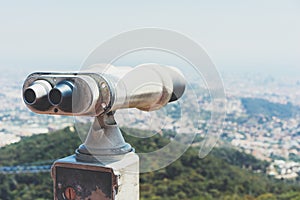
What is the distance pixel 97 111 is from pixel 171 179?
507 inches

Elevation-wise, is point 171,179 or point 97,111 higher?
point 97,111

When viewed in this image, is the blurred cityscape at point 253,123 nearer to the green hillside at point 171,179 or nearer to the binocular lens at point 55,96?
the green hillside at point 171,179

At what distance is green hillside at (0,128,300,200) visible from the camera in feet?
42.6

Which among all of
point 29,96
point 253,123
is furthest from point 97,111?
point 253,123

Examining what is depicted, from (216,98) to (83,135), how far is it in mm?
593

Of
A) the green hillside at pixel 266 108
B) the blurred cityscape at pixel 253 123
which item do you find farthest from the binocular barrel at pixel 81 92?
the green hillside at pixel 266 108

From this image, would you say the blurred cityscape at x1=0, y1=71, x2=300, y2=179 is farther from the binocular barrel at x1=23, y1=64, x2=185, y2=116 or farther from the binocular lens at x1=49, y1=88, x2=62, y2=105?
the binocular lens at x1=49, y1=88, x2=62, y2=105

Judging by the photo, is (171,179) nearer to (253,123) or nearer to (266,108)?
(253,123)

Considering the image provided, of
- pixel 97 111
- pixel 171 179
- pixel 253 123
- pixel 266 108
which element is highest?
pixel 97 111

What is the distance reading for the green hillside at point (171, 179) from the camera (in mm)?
12984

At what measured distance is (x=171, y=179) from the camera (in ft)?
47.0

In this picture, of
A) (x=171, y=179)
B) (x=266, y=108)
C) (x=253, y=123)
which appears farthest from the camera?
(x=266, y=108)

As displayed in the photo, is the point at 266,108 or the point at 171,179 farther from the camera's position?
the point at 266,108

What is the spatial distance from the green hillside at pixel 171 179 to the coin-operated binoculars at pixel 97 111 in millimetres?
10495
